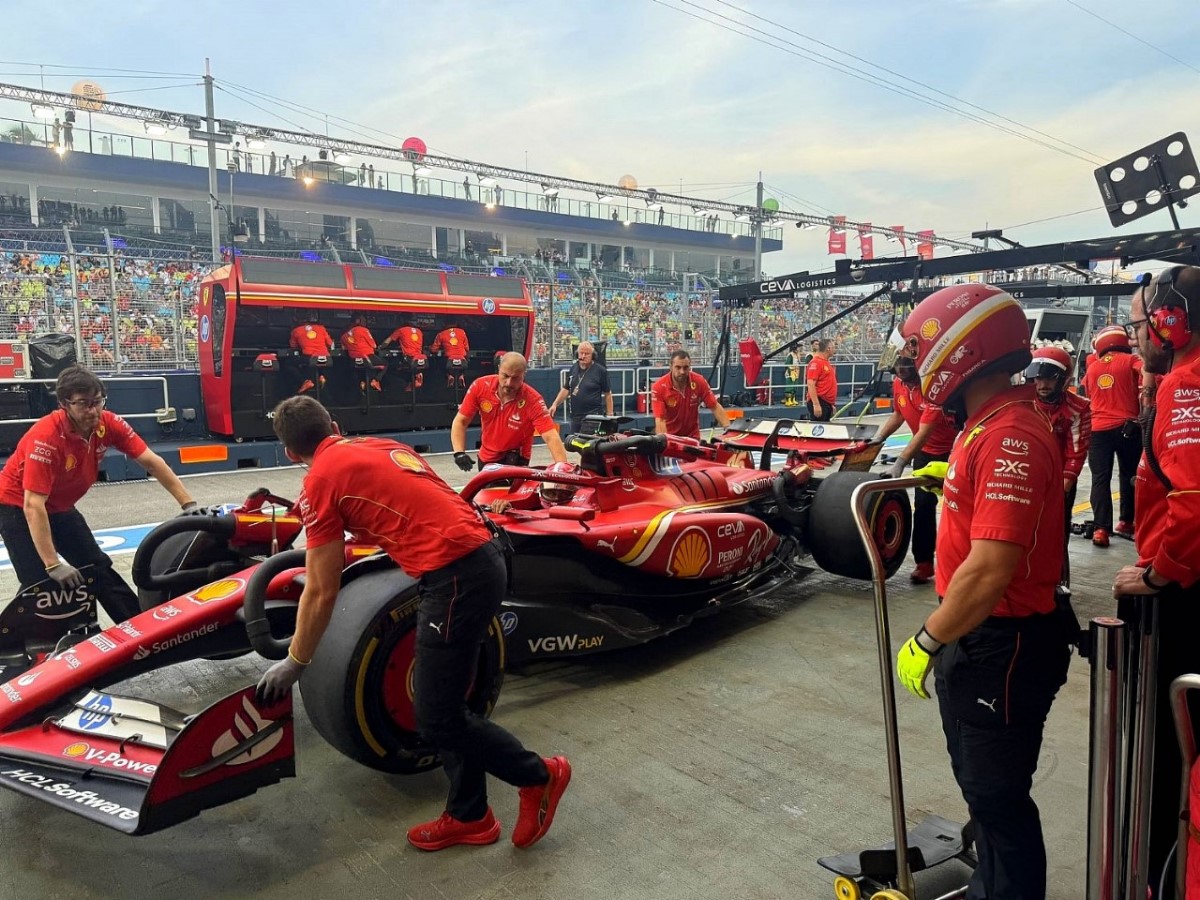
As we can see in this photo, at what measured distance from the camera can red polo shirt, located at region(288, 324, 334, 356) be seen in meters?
12.2

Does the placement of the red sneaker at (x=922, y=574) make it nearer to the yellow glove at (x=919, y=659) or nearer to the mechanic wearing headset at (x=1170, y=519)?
the mechanic wearing headset at (x=1170, y=519)

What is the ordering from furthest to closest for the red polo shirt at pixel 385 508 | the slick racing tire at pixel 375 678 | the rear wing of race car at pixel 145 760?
the slick racing tire at pixel 375 678 → the red polo shirt at pixel 385 508 → the rear wing of race car at pixel 145 760

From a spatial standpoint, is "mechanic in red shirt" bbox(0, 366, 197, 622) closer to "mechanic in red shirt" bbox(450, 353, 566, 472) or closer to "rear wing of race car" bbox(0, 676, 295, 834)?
"rear wing of race car" bbox(0, 676, 295, 834)

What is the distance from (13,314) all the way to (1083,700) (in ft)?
45.0

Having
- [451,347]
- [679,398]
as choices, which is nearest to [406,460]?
[679,398]

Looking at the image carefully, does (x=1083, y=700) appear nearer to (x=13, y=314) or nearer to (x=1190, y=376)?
(x=1190, y=376)

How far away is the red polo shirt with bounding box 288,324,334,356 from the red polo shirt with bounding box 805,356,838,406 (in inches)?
272

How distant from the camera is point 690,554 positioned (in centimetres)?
480

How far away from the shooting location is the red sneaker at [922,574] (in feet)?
20.8

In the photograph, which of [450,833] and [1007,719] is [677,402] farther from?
[1007,719]

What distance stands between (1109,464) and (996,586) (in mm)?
6432

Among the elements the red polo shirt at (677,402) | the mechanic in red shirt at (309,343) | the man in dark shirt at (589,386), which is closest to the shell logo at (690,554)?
the red polo shirt at (677,402)

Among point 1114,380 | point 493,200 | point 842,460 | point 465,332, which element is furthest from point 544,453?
Answer: point 493,200

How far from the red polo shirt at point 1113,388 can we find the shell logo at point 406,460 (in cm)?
625
